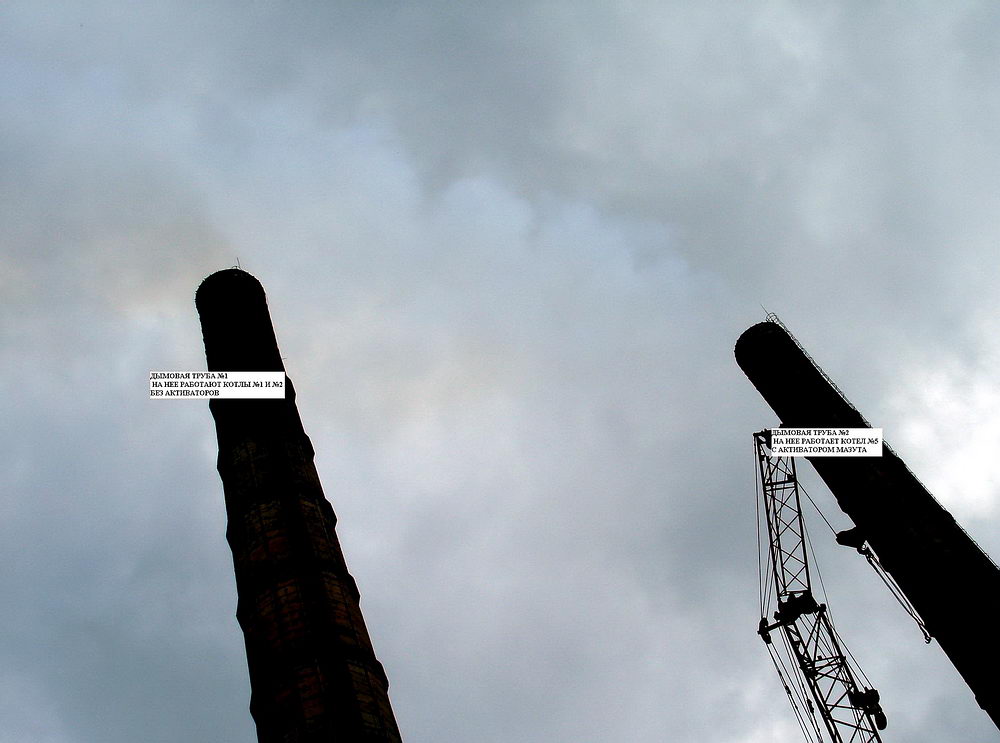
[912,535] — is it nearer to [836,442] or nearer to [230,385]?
[836,442]

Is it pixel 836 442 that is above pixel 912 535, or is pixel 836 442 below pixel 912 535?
above

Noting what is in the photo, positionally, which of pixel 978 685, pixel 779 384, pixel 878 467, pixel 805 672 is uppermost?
pixel 779 384

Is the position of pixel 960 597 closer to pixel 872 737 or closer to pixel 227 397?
pixel 872 737

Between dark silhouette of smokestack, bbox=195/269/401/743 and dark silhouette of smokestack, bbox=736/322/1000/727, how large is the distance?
13115 mm

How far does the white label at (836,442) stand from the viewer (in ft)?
67.3

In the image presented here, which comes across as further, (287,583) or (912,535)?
(912,535)

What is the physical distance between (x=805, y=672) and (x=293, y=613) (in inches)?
787

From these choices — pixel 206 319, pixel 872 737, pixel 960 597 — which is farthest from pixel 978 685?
pixel 206 319

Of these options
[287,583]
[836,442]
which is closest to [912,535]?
[836,442]

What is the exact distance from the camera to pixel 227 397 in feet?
53.4

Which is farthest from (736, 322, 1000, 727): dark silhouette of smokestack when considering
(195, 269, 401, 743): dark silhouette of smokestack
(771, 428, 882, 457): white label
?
(195, 269, 401, 743): dark silhouette of smokestack

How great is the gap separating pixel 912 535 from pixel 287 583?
49.6 ft

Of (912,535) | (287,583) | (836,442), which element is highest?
(836,442)

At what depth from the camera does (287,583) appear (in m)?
13.3
